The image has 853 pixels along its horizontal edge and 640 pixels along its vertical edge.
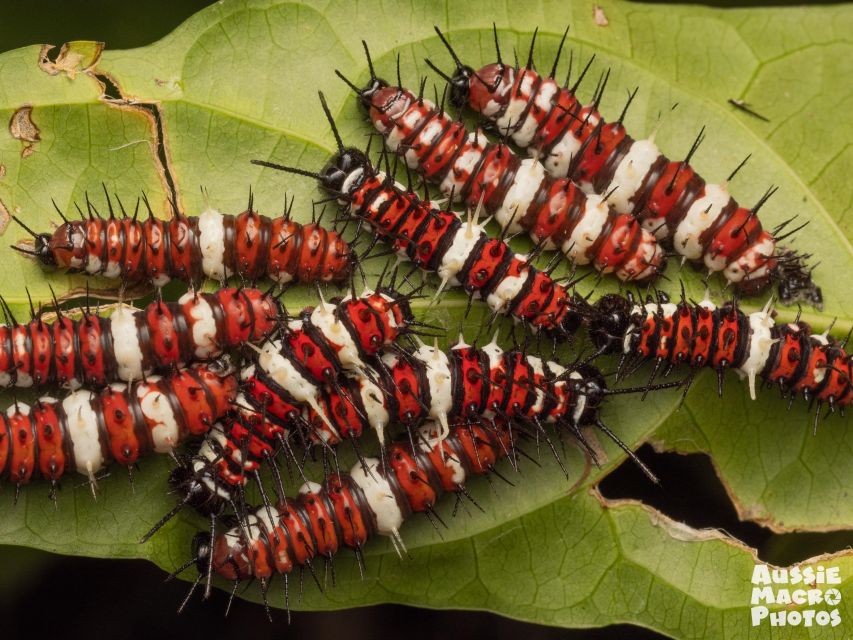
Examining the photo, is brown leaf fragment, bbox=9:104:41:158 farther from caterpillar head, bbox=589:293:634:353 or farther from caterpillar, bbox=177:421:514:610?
caterpillar head, bbox=589:293:634:353

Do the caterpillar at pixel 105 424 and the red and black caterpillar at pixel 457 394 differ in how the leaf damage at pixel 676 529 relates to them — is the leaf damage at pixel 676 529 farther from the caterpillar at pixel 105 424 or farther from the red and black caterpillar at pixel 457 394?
the caterpillar at pixel 105 424

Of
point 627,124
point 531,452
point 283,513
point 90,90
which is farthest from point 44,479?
point 627,124

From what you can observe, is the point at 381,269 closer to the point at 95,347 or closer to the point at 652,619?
the point at 95,347

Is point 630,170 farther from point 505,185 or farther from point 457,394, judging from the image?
point 457,394

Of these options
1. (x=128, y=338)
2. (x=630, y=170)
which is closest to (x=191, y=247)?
(x=128, y=338)

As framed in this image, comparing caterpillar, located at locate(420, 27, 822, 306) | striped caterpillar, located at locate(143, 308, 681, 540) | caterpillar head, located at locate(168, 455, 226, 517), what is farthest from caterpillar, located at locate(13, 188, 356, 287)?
caterpillar, located at locate(420, 27, 822, 306)

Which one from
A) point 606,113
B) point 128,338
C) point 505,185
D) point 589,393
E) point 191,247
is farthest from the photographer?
point 606,113
